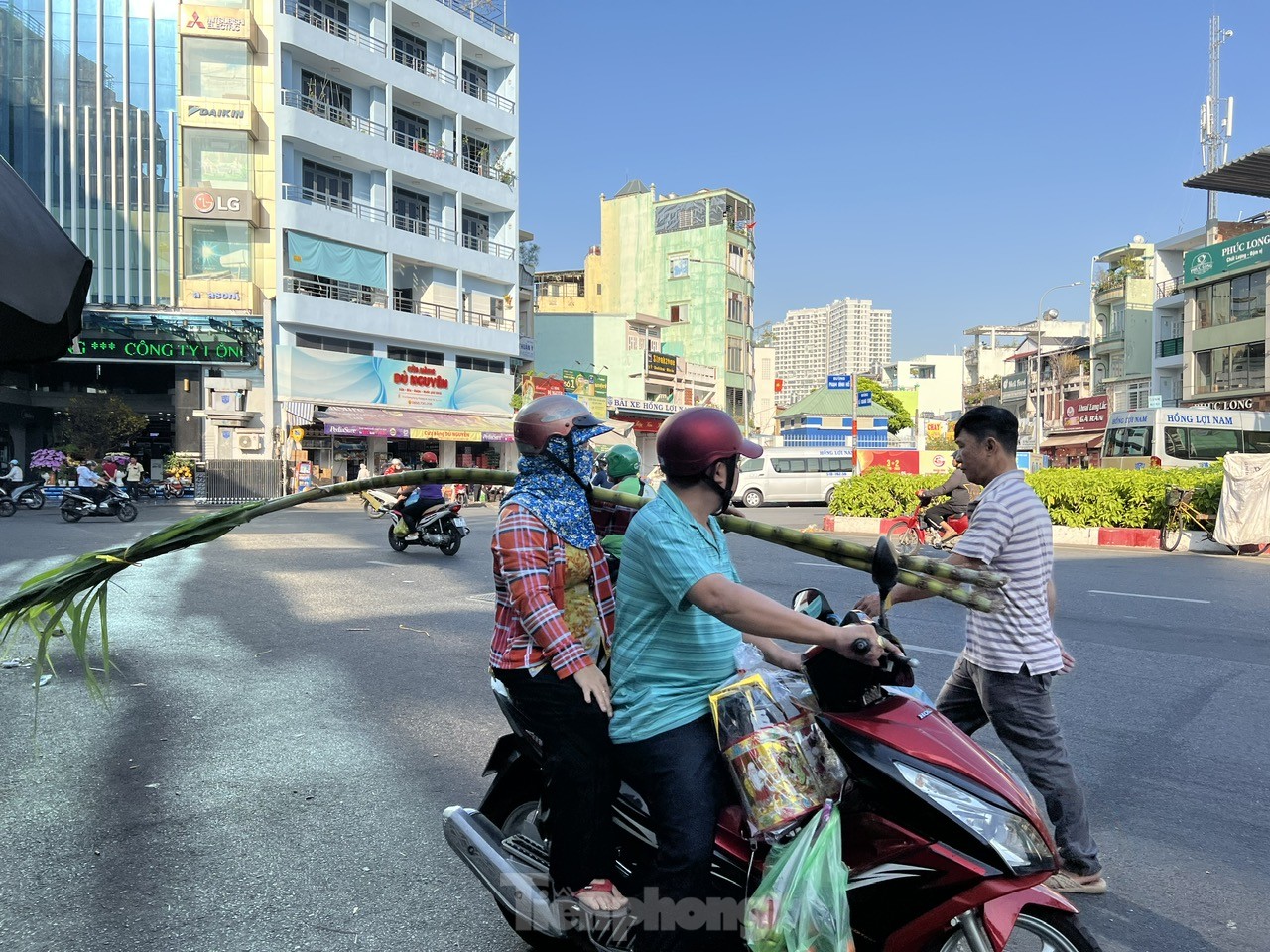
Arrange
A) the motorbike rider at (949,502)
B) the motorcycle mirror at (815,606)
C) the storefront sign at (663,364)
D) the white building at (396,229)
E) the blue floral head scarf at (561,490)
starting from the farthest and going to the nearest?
the storefront sign at (663,364) → the white building at (396,229) → the motorbike rider at (949,502) → the blue floral head scarf at (561,490) → the motorcycle mirror at (815,606)

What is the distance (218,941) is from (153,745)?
2.22 metres

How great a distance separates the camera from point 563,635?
8.11ft

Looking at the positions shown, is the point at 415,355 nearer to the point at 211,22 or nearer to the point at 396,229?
the point at 396,229

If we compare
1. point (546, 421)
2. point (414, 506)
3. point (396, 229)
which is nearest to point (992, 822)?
point (546, 421)

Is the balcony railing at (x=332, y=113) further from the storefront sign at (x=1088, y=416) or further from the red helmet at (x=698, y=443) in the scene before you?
the storefront sign at (x=1088, y=416)

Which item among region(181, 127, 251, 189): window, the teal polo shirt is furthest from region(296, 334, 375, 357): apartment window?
the teal polo shirt

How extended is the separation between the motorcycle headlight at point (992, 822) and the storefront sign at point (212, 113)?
34.2m

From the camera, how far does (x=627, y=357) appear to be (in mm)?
50125

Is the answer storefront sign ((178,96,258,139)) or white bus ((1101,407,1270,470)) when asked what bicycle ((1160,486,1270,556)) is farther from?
storefront sign ((178,96,258,139))

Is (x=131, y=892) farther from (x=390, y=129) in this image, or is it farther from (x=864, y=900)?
(x=390, y=129)

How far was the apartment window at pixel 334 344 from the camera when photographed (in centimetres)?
3130

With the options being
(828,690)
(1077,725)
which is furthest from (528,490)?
(1077,725)

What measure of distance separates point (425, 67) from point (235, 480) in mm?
20437

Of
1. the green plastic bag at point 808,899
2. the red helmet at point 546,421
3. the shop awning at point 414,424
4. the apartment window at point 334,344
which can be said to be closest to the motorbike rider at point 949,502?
the red helmet at point 546,421
